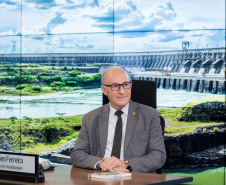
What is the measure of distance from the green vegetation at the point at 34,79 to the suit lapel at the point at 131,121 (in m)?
2.45

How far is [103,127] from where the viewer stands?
3.01 metres

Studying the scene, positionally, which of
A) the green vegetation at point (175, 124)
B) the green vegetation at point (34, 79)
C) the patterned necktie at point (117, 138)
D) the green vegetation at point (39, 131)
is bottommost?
the green vegetation at point (39, 131)

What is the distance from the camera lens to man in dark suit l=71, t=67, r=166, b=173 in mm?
2885

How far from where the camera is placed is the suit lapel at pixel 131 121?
2.92 m

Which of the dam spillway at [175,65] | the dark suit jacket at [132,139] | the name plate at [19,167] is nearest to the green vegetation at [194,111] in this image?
the dam spillway at [175,65]

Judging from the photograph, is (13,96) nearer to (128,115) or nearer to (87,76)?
(87,76)

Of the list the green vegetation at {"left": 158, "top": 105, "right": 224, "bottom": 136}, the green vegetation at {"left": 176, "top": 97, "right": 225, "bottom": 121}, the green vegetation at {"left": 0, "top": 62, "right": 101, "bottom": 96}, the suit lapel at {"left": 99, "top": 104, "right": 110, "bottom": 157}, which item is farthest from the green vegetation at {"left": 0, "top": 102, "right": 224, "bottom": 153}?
the suit lapel at {"left": 99, "top": 104, "right": 110, "bottom": 157}

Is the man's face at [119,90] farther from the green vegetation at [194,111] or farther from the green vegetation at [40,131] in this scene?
the green vegetation at [40,131]

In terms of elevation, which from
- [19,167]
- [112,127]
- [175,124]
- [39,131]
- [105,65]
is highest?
[105,65]

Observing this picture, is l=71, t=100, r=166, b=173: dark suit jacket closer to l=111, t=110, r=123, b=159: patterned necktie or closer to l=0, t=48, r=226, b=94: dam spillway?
l=111, t=110, r=123, b=159: patterned necktie

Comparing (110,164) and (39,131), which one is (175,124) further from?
(110,164)

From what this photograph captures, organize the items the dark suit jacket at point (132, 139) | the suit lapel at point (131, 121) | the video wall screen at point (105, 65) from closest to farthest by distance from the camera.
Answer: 1. the dark suit jacket at point (132, 139)
2. the suit lapel at point (131, 121)
3. the video wall screen at point (105, 65)

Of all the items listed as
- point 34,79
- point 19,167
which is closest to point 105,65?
point 34,79

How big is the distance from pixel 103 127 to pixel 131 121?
18cm
